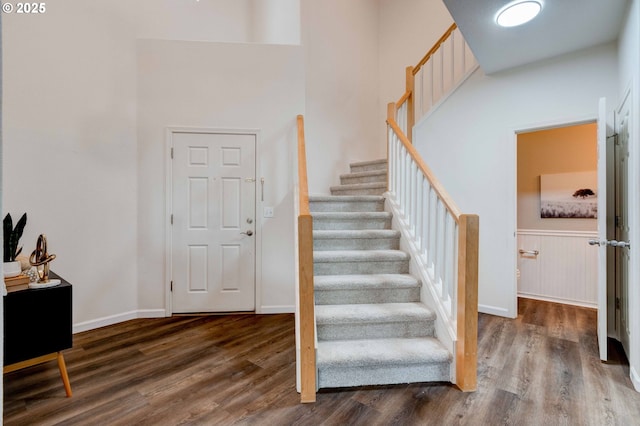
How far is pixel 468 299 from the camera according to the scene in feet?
6.24

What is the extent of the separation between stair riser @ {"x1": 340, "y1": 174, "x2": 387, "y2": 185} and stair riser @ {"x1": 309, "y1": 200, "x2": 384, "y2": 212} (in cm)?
45

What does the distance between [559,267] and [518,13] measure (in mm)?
2915

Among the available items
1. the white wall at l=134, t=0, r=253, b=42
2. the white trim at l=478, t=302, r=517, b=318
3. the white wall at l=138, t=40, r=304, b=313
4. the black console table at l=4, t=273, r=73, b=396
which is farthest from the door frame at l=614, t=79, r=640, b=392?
the white wall at l=134, t=0, r=253, b=42

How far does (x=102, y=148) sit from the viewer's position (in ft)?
9.95

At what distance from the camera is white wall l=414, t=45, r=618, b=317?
287 cm

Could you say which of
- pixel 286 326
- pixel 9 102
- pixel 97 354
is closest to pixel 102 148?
pixel 9 102

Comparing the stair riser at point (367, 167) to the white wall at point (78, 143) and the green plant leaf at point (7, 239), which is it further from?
the green plant leaf at point (7, 239)

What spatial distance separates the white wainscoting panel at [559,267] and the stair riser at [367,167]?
2.00 m

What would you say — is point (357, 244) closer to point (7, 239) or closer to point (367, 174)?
point (367, 174)

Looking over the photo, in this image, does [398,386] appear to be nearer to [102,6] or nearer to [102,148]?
[102,148]

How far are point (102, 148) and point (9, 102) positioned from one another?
2.27 feet

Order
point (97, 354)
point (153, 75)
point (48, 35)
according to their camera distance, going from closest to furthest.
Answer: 1. point (97, 354)
2. point (48, 35)
3. point (153, 75)

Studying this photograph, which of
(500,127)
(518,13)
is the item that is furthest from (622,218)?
(518,13)

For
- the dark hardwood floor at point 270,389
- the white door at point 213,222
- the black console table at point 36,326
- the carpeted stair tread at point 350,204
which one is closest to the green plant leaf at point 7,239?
the black console table at point 36,326
